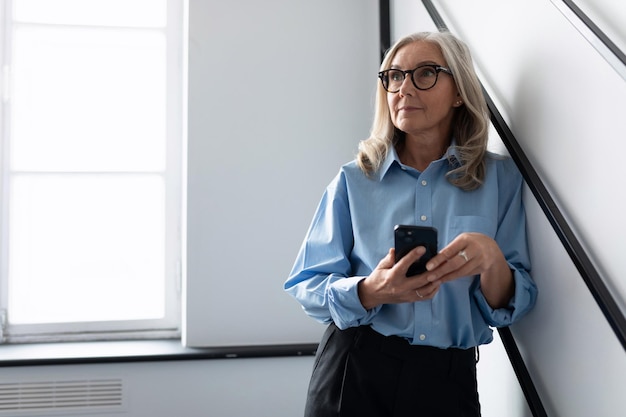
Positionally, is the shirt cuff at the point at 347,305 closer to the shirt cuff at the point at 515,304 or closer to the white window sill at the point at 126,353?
the shirt cuff at the point at 515,304

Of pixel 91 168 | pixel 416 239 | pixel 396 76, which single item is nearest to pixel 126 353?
pixel 91 168

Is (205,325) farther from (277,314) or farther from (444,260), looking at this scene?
(444,260)

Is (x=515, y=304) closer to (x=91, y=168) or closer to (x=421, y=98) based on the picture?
(x=421, y=98)

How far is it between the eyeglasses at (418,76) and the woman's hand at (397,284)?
0.51 meters

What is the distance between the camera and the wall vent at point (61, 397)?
2.95 meters

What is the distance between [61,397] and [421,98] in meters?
2.08

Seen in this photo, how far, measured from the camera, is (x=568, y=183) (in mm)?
1550

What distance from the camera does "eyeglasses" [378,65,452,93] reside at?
1796 millimetres

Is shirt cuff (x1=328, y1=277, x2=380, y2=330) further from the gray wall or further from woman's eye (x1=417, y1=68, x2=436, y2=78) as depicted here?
the gray wall

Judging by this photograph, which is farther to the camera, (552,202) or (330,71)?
(330,71)

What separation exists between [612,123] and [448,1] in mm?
1090

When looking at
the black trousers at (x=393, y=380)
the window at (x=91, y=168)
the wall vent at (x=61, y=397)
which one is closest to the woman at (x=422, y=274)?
the black trousers at (x=393, y=380)

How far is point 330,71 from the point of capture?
3.29 m

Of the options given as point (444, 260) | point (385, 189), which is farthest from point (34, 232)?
point (444, 260)
